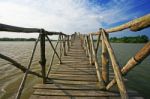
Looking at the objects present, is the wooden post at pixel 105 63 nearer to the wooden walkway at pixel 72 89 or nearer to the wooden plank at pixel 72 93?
the wooden walkway at pixel 72 89

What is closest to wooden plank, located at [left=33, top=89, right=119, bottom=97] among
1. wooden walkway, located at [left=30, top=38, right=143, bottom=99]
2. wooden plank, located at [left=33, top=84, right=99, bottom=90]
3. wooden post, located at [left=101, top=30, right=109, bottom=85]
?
wooden walkway, located at [left=30, top=38, right=143, bottom=99]

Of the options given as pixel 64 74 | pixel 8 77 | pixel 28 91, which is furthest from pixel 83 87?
pixel 8 77

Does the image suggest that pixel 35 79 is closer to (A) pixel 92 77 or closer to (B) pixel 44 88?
(A) pixel 92 77

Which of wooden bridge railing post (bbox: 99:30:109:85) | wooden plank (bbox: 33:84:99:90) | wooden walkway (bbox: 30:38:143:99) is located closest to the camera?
wooden walkway (bbox: 30:38:143:99)

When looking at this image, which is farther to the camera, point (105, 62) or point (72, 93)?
point (105, 62)

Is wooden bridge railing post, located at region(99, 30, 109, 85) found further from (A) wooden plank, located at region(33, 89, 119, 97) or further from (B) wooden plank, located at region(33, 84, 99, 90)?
(A) wooden plank, located at region(33, 89, 119, 97)

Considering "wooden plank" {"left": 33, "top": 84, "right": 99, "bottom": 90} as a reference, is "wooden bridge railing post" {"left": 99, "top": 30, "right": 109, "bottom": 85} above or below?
above

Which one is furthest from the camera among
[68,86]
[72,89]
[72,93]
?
[68,86]

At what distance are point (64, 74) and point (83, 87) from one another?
4.44ft

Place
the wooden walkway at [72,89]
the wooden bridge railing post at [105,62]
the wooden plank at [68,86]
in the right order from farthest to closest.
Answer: the wooden plank at [68,86] → the wooden bridge railing post at [105,62] → the wooden walkway at [72,89]

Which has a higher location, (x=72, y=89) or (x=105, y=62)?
(x=105, y=62)

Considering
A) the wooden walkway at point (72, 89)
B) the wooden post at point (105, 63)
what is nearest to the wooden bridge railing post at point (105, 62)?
the wooden post at point (105, 63)

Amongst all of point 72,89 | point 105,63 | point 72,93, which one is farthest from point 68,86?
point 105,63

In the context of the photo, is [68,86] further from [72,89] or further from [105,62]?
[105,62]
